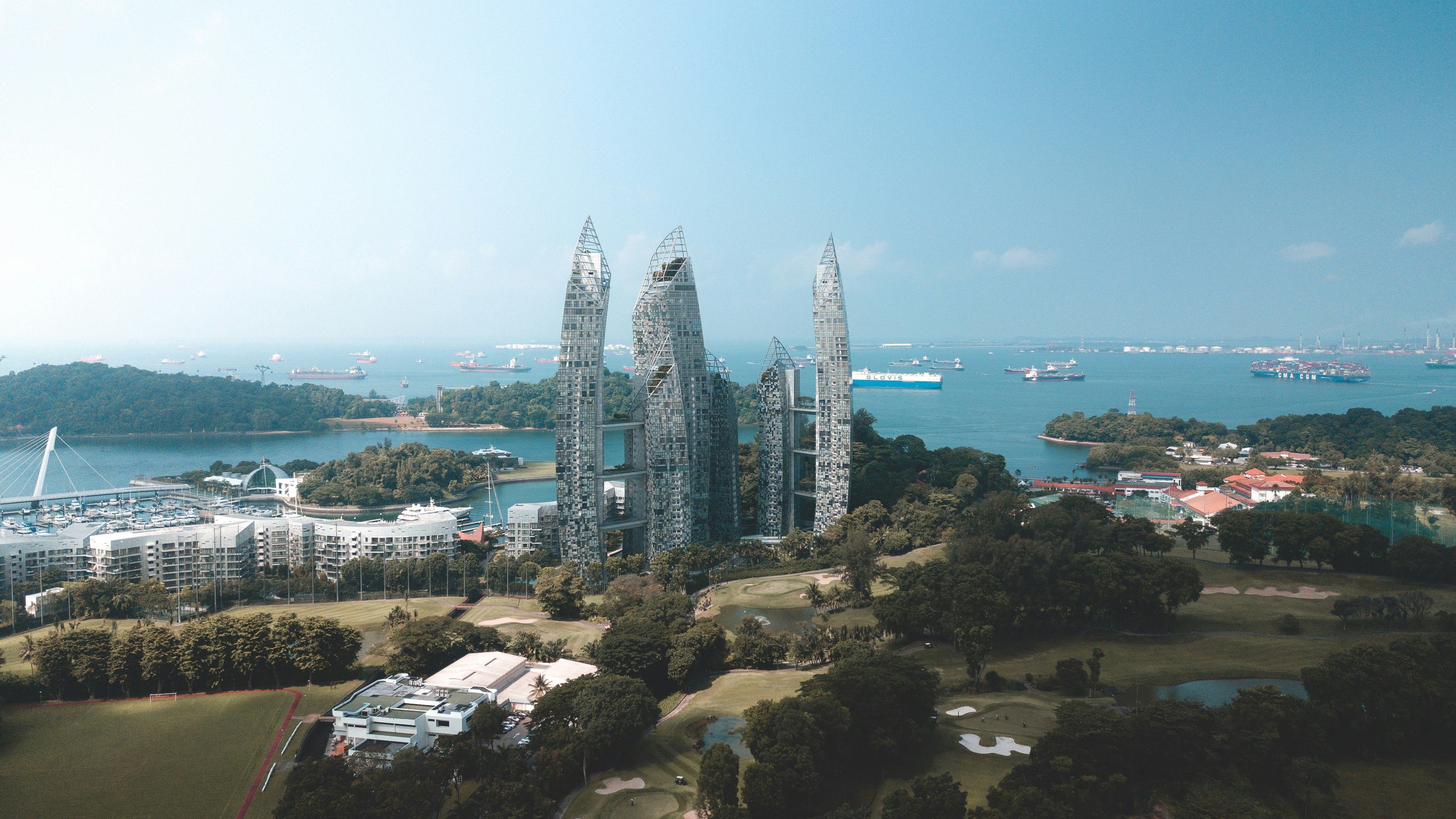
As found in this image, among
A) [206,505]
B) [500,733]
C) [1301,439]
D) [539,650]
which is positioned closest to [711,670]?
[539,650]

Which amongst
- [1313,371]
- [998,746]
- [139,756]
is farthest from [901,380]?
[139,756]

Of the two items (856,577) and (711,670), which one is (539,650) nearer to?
(711,670)

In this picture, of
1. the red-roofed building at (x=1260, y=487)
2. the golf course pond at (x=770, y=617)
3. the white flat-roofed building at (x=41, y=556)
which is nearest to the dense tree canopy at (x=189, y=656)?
the white flat-roofed building at (x=41, y=556)

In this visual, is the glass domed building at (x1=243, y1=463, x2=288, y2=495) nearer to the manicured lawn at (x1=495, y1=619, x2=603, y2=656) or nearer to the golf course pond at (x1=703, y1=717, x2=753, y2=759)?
the manicured lawn at (x1=495, y1=619, x2=603, y2=656)

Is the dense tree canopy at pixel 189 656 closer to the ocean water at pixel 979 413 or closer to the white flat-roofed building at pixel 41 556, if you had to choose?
the white flat-roofed building at pixel 41 556

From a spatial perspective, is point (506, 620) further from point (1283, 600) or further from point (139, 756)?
point (1283, 600)

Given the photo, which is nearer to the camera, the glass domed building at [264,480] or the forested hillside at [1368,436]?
the forested hillside at [1368,436]
